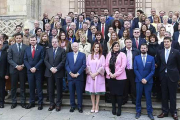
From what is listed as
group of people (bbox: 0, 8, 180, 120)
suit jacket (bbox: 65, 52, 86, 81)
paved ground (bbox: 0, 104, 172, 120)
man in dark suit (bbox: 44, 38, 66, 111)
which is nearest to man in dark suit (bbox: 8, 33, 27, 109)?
group of people (bbox: 0, 8, 180, 120)

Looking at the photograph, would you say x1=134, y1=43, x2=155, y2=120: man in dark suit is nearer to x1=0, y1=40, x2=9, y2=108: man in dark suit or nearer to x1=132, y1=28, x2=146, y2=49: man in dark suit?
x1=132, y1=28, x2=146, y2=49: man in dark suit

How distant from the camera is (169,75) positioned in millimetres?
5043

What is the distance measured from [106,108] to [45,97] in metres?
2.00

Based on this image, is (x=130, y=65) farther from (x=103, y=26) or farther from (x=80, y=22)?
(x=80, y=22)

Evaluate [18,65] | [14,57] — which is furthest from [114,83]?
[14,57]

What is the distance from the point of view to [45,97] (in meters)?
6.61

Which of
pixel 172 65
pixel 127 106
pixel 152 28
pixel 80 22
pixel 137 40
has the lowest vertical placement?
pixel 127 106

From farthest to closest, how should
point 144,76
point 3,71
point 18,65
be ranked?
point 3,71, point 18,65, point 144,76

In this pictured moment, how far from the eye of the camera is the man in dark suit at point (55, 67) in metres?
5.70

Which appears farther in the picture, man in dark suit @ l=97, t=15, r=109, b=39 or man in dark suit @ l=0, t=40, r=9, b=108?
man in dark suit @ l=97, t=15, r=109, b=39

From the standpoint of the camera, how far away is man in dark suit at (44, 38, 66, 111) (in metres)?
5.70

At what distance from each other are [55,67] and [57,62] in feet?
0.47

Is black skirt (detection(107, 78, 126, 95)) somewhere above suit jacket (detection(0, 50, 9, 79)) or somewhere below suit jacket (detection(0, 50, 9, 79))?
below

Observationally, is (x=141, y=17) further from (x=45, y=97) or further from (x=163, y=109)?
(x=45, y=97)
